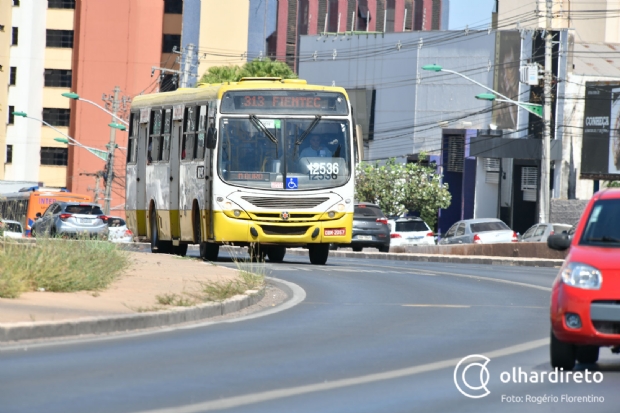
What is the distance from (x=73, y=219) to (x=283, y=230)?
18.6 metres

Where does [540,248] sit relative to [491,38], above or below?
below

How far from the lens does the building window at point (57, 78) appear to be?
8738cm

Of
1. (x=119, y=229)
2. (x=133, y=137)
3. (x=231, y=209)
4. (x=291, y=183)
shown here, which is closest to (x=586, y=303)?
(x=231, y=209)

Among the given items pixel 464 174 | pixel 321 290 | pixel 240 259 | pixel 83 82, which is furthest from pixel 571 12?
pixel 321 290

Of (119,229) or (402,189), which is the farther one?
(402,189)

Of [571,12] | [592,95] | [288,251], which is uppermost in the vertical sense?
[571,12]

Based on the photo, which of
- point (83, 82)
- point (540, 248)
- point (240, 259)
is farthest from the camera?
point (83, 82)

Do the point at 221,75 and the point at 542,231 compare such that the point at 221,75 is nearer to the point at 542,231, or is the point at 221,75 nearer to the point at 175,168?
the point at 542,231

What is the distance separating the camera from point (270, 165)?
25516 millimetres

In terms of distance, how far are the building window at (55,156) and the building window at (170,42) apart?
31.2 ft

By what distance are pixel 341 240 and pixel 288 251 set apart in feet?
54.9

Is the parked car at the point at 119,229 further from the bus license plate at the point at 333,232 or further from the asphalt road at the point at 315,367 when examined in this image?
the asphalt road at the point at 315,367

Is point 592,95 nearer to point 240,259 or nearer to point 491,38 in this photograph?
point 491,38

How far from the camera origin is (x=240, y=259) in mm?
29141
